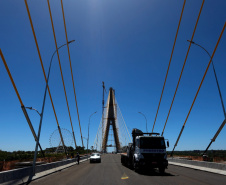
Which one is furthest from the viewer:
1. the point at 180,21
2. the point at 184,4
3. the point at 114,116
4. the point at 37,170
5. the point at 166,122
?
the point at 114,116

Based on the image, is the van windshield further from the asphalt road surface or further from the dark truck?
the asphalt road surface

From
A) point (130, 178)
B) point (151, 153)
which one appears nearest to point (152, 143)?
point (151, 153)

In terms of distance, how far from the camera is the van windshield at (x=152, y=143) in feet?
52.6

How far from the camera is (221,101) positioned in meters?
19.7

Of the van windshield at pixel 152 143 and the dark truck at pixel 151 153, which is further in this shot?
the van windshield at pixel 152 143

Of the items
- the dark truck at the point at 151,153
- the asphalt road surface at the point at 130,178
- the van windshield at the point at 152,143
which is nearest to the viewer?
the asphalt road surface at the point at 130,178

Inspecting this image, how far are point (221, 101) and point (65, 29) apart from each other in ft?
59.2

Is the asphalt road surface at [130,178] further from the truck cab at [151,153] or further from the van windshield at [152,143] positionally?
the van windshield at [152,143]

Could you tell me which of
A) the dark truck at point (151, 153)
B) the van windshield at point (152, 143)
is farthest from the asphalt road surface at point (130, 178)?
the van windshield at point (152, 143)

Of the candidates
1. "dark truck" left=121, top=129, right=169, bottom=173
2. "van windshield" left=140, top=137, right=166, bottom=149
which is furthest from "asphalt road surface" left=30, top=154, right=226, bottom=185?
"van windshield" left=140, top=137, right=166, bottom=149

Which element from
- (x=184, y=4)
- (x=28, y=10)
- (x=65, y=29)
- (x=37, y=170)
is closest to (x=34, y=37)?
(x=28, y=10)

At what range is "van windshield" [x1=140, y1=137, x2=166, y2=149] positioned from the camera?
16.0 meters

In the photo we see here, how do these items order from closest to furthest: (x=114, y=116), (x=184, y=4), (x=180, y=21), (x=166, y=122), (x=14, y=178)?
(x=14, y=178), (x=184, y=4), (x=180, y=21), (x=166, y=122), (x=114, y=116)

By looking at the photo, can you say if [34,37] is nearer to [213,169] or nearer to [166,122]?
[213,169]
